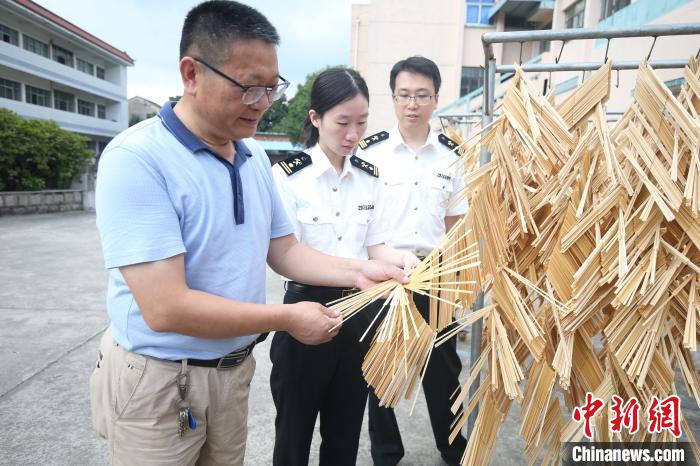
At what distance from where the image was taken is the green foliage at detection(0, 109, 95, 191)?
9.57 meters

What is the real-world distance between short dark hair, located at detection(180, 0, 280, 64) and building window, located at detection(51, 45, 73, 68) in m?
22.7

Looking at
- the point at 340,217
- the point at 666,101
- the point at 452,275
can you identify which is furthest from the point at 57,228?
the point at 666,101

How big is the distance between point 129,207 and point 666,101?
49.8 inches

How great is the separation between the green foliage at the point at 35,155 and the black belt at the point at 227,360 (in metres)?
10.7

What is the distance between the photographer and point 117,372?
110 centimetres

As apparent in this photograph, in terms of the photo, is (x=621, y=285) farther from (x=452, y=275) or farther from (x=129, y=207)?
(x=129, y=207)

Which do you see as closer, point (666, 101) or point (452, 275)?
point (666, 101)

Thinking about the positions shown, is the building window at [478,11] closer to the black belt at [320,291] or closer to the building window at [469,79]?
the building window at [469,79]

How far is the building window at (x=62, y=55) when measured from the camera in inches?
761

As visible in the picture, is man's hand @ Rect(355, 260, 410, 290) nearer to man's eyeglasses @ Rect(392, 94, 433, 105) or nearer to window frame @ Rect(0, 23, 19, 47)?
man's eyeglasses @ Rect(392, 94, 433, 105)

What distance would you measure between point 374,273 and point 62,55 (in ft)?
77.2

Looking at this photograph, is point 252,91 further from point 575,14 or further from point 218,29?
point 575,14

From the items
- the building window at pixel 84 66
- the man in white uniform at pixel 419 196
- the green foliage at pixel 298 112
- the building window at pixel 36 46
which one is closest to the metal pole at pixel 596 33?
the man in white uniform at pixel 419 196

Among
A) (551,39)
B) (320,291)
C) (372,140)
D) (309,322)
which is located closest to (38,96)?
(372,140)
